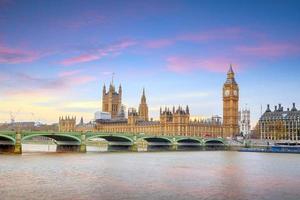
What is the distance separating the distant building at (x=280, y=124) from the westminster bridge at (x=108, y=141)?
2744cm

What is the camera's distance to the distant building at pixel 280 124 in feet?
509

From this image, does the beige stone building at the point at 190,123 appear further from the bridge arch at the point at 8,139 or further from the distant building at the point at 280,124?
the bridge arch at the point at 8,139

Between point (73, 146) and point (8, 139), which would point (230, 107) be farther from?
point (8, 139)

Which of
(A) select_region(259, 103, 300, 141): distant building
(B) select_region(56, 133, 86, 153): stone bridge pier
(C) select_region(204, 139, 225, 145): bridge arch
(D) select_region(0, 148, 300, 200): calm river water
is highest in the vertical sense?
(A) select_region(259, 103, 300, 141): distant building

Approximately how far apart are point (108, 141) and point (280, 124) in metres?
69.6

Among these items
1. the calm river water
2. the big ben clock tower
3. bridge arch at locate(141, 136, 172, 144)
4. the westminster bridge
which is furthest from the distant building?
the calm river water

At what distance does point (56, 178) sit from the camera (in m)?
43.3

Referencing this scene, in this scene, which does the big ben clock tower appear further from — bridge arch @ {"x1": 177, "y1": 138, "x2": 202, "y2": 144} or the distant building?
bridge arch @ {"x1": 177, "y1": 138, "x2": 202, "y2": 144}

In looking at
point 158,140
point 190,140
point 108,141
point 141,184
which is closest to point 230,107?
point 190,140

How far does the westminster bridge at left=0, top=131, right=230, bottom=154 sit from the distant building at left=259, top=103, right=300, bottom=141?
2744cm

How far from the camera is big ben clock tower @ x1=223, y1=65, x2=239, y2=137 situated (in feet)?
598

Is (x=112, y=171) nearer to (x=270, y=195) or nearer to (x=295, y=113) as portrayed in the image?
(x=270, y=195)

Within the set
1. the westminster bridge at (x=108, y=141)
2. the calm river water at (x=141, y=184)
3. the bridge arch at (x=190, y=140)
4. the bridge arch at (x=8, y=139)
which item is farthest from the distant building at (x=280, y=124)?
the calm river water at (x=141, y=184)

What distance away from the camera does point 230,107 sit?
184 m
